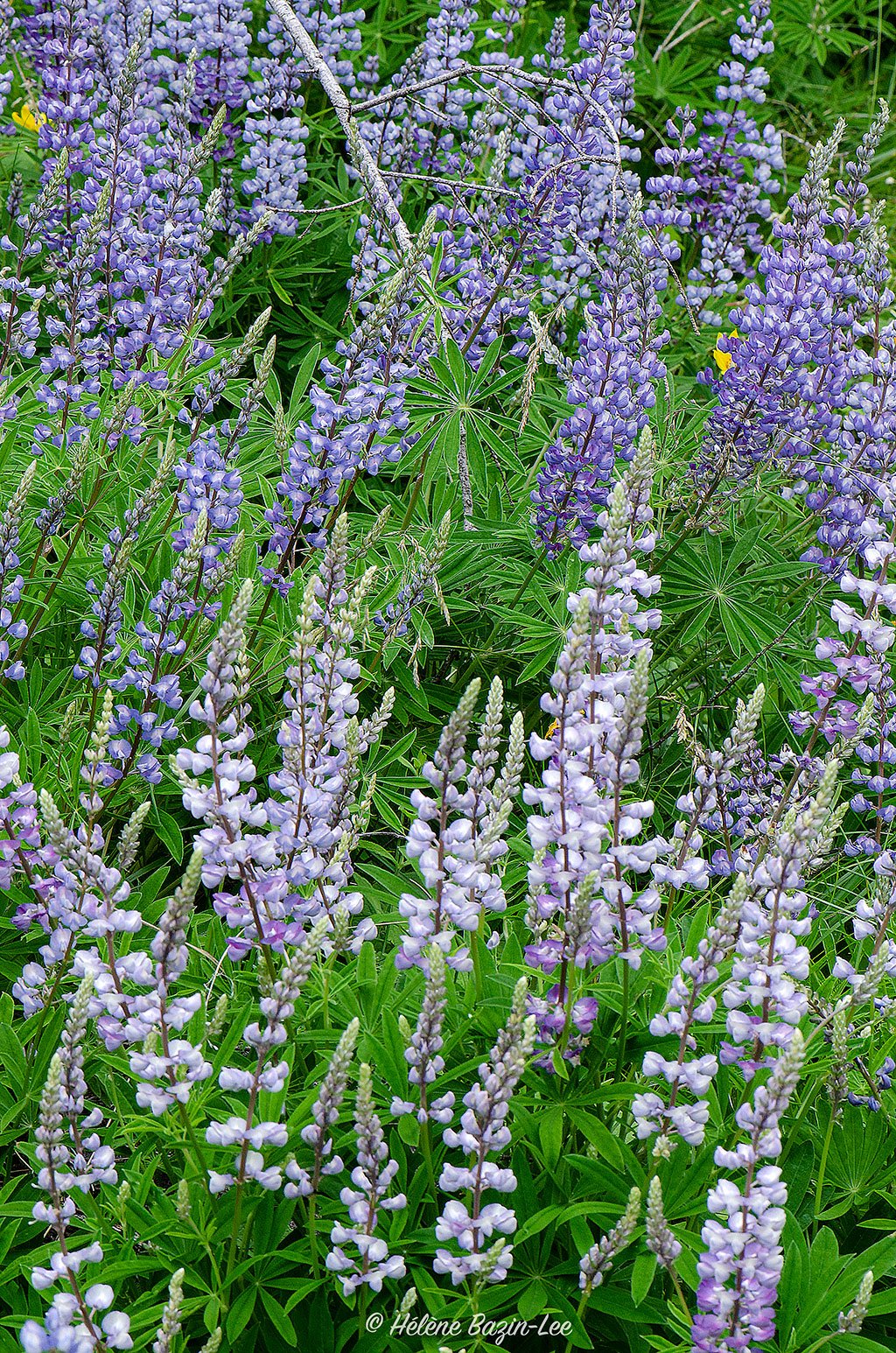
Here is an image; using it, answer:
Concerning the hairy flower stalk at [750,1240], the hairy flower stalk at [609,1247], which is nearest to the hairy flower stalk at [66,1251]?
the hairy flower stalk at [609,1247]

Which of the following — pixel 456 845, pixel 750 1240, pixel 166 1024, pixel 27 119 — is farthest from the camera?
pixel 27 119

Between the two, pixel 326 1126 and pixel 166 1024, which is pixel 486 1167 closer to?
pixel 326 1126

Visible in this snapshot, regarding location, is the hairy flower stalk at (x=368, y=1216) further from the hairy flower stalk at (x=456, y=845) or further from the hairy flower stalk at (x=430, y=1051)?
the hairy flower stalk at (x=456, y=845)

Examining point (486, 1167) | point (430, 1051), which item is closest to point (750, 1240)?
point (486, 1167)

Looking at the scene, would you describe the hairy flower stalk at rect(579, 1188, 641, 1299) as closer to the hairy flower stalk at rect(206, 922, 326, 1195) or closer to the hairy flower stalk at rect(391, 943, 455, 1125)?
the hairy flower stalk at rect(391, 943, 455, 1125)

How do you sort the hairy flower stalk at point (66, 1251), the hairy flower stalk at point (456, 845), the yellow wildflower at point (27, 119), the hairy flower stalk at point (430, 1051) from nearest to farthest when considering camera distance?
the hairy flower stalk at point (66, 1251) → the hairy flower stalk at point (430, 1051) → the hairy flower stalk at point (456, 845) → the yellow wildflower at point (27, 119)

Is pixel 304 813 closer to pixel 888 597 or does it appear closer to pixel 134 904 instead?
pixel 134 904

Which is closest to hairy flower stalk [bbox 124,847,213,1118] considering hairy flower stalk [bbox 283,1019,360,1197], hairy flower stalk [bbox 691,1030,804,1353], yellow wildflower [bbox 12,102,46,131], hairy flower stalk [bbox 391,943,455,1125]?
hairy flower stalk [bbox 283,1019,360,1197]

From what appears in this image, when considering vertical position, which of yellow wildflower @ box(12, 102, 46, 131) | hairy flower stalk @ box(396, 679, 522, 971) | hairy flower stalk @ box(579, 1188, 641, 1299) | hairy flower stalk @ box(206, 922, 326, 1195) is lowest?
hairy flower stalk @ box(579, 1188, 641, 1299)

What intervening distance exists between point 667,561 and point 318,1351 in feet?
7.55

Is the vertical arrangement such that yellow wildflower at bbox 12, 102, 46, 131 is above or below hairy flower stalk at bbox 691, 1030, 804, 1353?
above

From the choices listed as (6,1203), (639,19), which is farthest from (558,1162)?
(639,19)

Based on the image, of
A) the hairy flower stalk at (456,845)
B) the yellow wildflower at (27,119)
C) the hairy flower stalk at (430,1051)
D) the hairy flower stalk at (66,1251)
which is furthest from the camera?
the yellow wildflower at (27,119)

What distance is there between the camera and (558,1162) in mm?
2121
